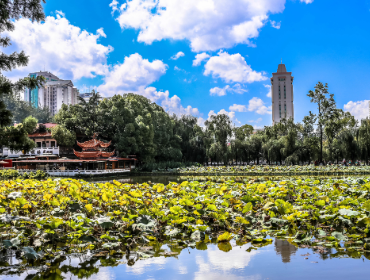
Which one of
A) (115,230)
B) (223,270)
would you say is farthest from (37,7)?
(223,270)

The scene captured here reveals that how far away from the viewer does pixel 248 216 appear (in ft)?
14.0

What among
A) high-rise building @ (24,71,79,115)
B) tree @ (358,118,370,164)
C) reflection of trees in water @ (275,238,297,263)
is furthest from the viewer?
high-rise building @ (24,71,79,115)

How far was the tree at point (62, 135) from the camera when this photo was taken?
2666cm

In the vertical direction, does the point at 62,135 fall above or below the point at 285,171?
above

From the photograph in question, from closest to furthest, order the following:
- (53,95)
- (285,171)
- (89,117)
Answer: (285,171) < (89,117) < (53,95)

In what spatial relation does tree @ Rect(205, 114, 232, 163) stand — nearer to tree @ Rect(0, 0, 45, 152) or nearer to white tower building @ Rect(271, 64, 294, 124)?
tree @ Rect(0, 0, 45, 152)

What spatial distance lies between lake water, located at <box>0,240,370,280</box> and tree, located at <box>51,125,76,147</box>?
82.5ft

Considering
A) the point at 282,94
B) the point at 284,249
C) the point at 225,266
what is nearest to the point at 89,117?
the point at 284,249

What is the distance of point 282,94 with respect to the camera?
79625 millimetres

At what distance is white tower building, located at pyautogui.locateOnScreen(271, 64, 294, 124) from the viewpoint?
79500mm

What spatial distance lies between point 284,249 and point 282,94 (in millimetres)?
80455

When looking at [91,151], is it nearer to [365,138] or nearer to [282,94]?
[365,138]

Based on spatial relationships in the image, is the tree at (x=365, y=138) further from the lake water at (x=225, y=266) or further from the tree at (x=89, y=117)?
the lake water at (x=225, y=266)

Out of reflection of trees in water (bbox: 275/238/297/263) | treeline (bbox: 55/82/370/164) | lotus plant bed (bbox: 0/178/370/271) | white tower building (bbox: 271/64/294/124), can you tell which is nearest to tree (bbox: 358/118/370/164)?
treeline (bbox: 55/82/370/164)
